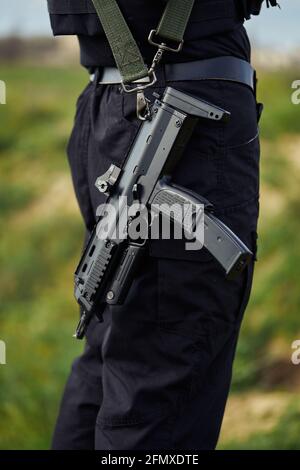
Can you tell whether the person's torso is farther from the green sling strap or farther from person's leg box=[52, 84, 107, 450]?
person's leg box=[52, 84, 107, 450]

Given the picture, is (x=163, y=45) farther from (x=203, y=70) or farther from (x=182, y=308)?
(x=182, y=308)

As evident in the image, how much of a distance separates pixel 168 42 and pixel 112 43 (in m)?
0.12

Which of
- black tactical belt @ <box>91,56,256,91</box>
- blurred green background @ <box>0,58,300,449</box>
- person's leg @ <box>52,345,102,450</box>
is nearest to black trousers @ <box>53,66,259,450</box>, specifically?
black tactical belt @ <box>91,56,256,91</box>

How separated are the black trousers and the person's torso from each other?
0.07 m

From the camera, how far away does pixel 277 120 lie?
4.67m

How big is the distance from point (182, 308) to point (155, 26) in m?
0.61

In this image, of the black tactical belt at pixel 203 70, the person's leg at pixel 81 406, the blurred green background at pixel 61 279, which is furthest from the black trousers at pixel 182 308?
the blurred green background at pixel 61 279

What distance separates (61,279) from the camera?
4.03 m

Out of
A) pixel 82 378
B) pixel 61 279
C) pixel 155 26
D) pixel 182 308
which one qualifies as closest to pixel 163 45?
pixel 155 26

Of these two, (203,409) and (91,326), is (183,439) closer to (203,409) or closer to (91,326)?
(203,409)

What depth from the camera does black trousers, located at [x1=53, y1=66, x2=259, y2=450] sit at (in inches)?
Answer: 69.9

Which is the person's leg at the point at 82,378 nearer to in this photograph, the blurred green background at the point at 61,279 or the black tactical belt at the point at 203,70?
the black tactical belt at the point at 203,70

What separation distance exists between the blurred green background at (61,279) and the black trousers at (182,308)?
913 mm

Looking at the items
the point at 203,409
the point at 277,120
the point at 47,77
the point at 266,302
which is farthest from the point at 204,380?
the point at 47,77
